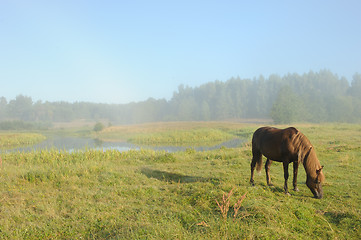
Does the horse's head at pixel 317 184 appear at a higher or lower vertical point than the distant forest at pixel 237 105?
lower

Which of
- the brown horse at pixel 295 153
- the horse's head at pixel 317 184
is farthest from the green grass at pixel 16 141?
the horse's head at pixel 317 184

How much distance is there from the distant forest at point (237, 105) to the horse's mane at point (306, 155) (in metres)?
55.6

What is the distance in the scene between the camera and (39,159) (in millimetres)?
14180

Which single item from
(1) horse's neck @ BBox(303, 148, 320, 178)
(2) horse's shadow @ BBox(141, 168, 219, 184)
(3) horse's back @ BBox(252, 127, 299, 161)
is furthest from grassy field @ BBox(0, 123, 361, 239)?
(3) horse's back @ BBox(252, 127, 299, 161)

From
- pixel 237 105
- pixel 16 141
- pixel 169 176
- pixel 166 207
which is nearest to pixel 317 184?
pixel 166 207

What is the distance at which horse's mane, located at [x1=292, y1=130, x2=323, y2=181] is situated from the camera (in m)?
7.01

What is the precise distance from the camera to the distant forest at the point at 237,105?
66500 mm

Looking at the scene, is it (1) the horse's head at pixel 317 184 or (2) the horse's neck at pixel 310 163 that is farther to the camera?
(2) the horse's neck at pixel 310 163

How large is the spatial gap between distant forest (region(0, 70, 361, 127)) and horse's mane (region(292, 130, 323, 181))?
55.6 metres

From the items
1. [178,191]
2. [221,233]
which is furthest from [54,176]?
[221,233]

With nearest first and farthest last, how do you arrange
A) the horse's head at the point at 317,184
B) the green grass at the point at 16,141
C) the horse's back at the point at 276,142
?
the horse's head at the point at 317,184
the horse's back at the point at 276,142
the green grass at the point at 16,141

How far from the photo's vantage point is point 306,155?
7.10m

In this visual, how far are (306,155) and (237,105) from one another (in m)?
87.1

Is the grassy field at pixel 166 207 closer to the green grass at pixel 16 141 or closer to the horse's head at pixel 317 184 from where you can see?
the horse's head at pixel 317 184
